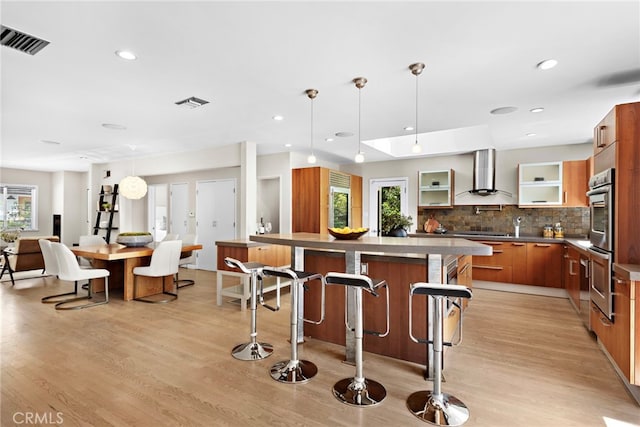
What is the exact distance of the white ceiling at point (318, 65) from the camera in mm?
1936

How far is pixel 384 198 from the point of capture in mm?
7145

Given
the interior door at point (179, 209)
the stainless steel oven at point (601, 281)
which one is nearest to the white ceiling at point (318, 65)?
the stainless steel oven at point (601, 281)

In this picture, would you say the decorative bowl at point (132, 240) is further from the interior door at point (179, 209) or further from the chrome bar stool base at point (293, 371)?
the chrome bar stool base at point (293, 371)

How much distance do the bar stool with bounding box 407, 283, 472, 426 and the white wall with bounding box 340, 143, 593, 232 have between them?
4607 millimetres

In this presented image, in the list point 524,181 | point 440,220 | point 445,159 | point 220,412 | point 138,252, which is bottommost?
point 220,412

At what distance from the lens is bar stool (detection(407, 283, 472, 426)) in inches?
75.0

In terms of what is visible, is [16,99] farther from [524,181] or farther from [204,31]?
[524,181]

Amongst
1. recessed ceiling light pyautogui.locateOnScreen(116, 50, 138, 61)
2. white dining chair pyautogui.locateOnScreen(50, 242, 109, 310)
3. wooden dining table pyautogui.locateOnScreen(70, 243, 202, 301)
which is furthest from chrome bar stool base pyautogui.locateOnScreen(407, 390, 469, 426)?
white dining chair pyautogui.locateOnScreen(50, 242, 109, 310)

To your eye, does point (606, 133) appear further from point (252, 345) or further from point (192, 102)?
point (192, 102)

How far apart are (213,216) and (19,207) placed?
6.54 meters

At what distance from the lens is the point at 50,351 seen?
2861mm

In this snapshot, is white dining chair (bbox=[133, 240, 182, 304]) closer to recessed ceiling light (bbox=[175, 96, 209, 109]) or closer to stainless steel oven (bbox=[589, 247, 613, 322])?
recessed ceiling light (bbox=[175, 96, 209, 109])

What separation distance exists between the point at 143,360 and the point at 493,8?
3.63 m

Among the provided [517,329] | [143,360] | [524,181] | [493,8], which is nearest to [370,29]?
[493,8]
